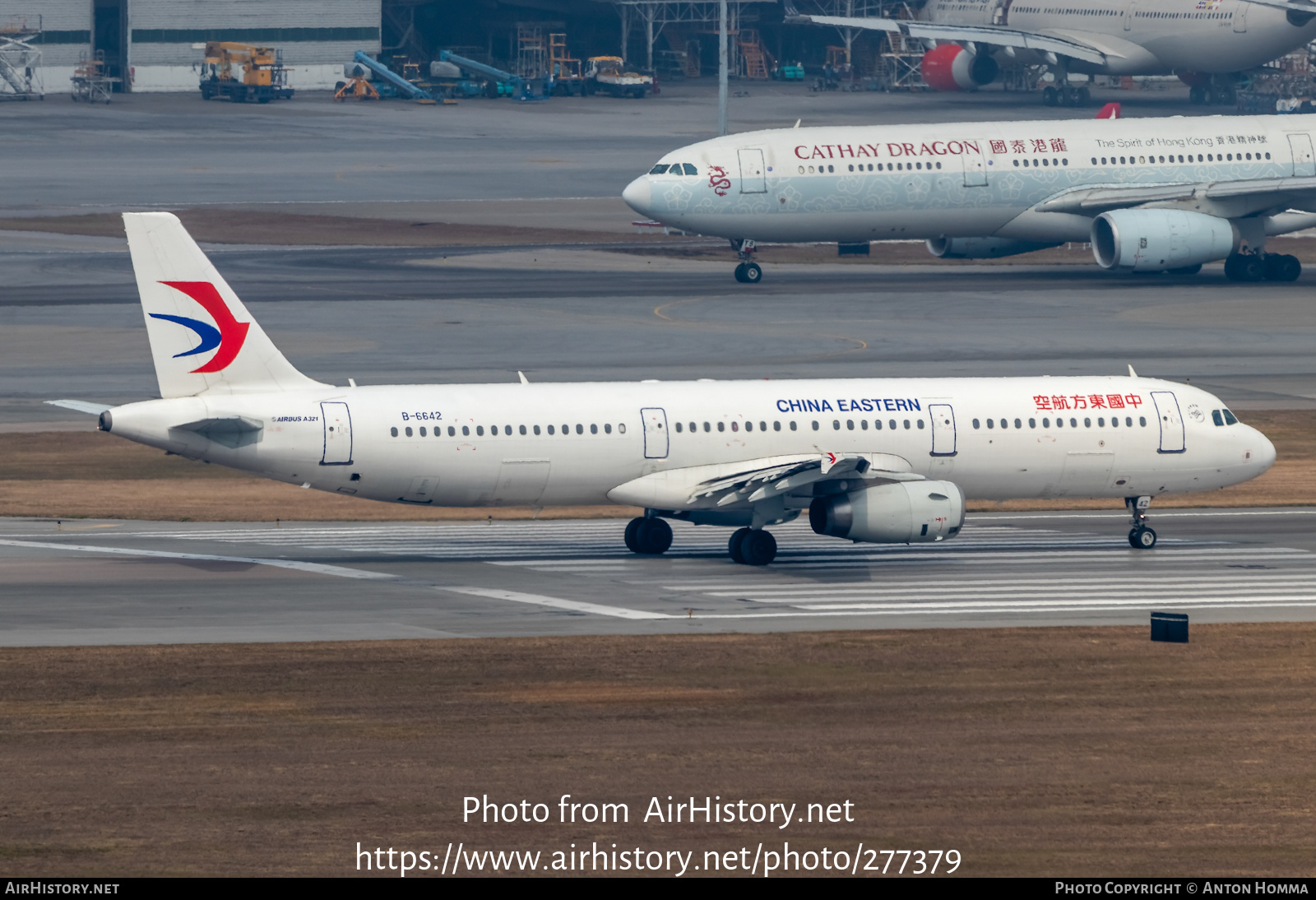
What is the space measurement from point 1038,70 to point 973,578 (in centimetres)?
15827

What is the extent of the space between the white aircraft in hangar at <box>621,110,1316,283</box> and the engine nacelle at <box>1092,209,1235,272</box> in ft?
0.24

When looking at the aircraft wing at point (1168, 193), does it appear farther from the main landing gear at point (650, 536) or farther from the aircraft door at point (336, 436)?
the aircraft door at point (336, 436)

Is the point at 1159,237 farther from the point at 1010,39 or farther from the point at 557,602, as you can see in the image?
the point at 1010,39

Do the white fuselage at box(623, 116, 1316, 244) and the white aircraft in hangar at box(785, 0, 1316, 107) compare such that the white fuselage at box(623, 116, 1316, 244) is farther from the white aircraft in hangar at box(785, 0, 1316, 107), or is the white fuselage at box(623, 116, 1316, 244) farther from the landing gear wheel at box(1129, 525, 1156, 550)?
the white aircraft in hangar at box(785, 0, 1316, 107)

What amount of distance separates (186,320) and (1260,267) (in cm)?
6345

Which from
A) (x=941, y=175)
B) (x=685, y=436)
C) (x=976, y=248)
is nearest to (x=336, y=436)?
(x=685, y=436)

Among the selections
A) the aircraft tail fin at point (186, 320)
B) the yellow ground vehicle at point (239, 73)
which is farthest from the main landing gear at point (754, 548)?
the yellow ground vehicle at point (239, 73)

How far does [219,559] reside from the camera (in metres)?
46.7

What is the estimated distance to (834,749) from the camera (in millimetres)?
30250

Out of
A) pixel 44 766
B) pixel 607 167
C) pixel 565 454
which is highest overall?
pixel 607 167

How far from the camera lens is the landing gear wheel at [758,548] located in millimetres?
45969

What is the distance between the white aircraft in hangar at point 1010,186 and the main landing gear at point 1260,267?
1.16 m
